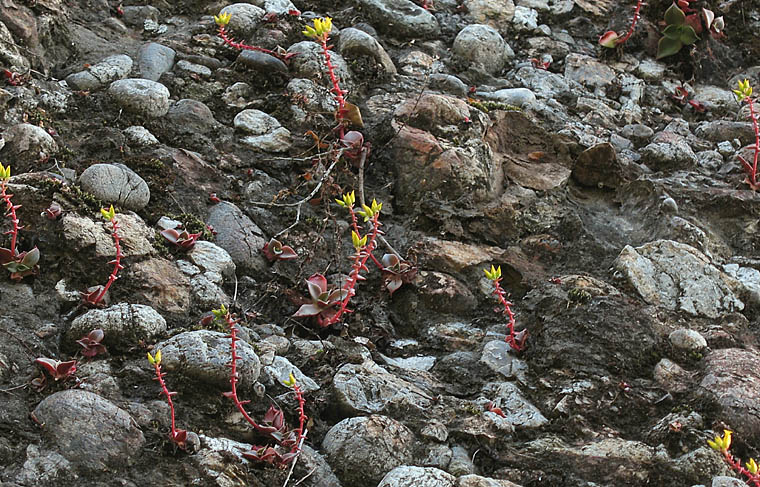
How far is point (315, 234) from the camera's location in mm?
4148

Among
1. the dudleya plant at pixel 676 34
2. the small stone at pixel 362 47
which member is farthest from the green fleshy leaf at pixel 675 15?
the small stone at pixel 362 47

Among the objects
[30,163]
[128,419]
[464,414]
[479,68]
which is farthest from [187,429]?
[479,68]

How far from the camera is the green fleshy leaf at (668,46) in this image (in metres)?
6.06

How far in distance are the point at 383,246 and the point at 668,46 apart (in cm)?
360

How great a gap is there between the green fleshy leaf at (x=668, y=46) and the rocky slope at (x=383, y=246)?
8 cm

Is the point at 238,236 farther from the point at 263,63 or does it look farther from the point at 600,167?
the point at 600,167

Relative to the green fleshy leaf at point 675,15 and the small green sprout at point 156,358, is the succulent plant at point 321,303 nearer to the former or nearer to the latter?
the small green sprout at point 156,358

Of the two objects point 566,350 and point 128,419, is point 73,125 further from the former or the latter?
point 566,350

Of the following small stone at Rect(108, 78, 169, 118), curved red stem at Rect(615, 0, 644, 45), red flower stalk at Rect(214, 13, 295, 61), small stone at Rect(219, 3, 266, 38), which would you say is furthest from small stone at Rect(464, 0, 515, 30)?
small stone at Rect(108, 78, 169, 118)

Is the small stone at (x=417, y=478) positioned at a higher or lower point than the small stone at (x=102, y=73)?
lower

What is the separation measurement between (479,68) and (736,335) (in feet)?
10.0

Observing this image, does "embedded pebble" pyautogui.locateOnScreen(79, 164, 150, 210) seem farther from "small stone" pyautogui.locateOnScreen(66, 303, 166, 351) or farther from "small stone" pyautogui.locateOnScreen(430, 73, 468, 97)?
"small stone" pyautogui.locateOnScreen(430, 73, 468, 97)

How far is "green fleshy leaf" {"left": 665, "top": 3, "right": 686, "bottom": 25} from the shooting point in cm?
602

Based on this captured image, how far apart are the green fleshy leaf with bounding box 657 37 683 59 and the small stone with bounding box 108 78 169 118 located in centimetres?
420
